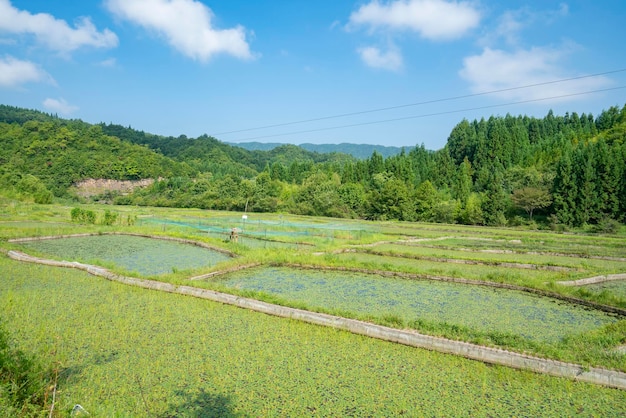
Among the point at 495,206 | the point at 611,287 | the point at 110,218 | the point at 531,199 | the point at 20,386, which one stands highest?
the point at 531,199

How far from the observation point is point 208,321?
20.6ft

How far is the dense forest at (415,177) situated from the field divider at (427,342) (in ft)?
97.7

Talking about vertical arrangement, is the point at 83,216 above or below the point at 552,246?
above

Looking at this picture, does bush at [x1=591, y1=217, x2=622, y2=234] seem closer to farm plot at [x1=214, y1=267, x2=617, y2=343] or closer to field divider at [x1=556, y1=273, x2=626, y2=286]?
field divider at [x1=556, y1=273, x2=626, y2=286]

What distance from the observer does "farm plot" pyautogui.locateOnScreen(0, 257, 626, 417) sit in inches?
148

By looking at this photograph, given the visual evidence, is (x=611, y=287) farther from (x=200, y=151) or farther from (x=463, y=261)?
(x=200, y=151)

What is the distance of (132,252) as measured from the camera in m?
14.2

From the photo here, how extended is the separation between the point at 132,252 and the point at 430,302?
1126 centimetres

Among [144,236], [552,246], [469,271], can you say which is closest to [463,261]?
[469,271]

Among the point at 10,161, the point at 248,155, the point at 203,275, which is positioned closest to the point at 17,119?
the point at 10,161

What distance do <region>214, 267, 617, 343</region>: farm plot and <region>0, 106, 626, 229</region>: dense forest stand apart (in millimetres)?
26001

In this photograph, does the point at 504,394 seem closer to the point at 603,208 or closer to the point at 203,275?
the point at 203,275

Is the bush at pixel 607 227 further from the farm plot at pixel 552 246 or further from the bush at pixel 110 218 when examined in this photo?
the bush at pixel 110 218

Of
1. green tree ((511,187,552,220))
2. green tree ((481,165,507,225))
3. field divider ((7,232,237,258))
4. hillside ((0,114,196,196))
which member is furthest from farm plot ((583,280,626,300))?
hillside ((0,114,196,196))
